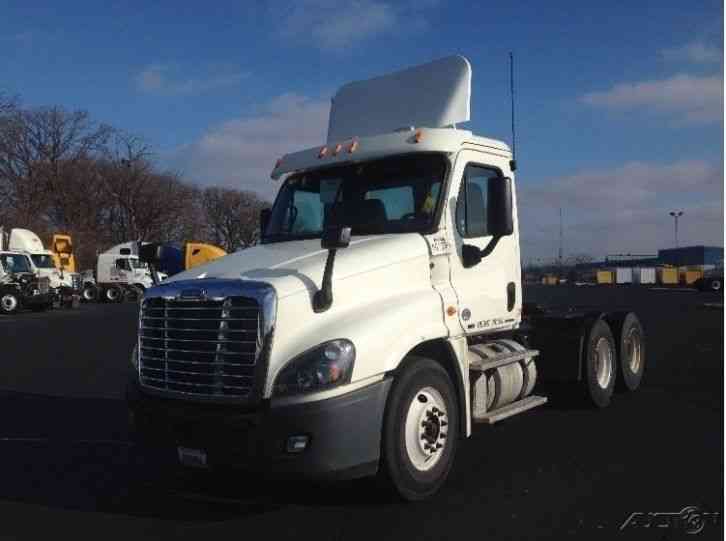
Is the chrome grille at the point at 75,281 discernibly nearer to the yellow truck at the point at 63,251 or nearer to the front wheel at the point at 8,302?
the yellow truck at the point at 63,251

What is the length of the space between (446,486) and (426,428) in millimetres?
584

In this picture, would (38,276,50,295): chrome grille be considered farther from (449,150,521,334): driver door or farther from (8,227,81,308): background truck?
(449,150,521,334): driver door

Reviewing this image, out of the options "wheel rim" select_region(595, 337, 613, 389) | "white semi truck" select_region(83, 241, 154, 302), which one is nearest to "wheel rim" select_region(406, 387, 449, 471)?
"wheel rim" select_region(595, 337, 613, 389)

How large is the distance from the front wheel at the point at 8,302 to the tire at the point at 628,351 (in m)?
26.4

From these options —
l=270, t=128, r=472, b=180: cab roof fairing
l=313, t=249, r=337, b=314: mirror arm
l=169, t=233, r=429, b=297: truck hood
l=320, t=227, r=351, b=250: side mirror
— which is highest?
l=270, t=128, r=472, b=180: cab roof fairing

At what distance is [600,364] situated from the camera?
820 cm

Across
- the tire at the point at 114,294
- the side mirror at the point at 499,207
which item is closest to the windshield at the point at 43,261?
the tire at the point at 114,294

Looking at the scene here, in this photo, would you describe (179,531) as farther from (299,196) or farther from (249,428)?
(299,196)

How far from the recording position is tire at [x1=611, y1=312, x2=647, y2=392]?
28.0 feet

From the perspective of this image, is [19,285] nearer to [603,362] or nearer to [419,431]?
[603,362]

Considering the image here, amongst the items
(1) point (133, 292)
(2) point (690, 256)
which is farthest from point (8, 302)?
(2) point (690, 256)

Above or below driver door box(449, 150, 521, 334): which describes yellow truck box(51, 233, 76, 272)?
above

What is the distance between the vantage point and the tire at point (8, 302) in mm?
28297

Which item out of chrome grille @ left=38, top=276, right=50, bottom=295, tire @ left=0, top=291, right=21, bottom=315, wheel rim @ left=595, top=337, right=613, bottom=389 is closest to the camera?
wheel rim @ left=595, top=337, right=613, bottom=389
